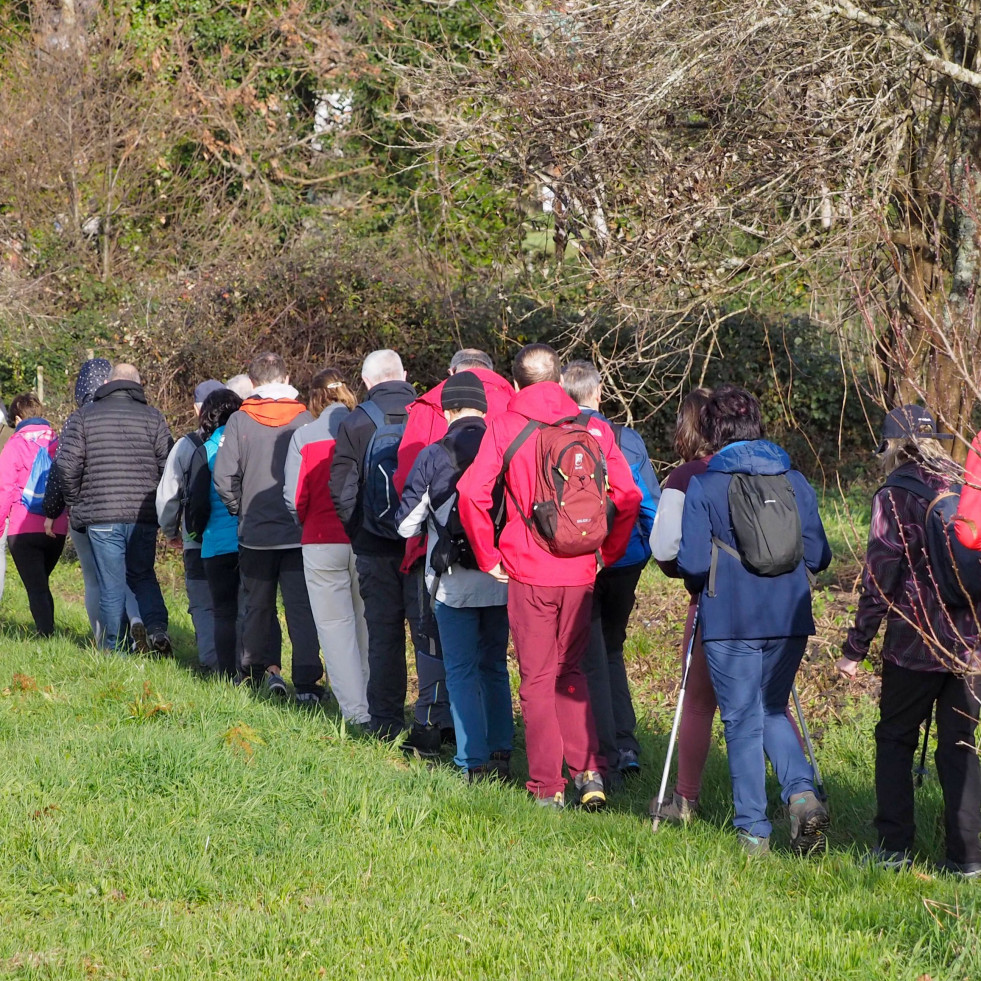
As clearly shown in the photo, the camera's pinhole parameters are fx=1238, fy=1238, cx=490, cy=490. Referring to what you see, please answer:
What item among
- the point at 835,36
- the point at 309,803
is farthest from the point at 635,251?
the point at 309,803

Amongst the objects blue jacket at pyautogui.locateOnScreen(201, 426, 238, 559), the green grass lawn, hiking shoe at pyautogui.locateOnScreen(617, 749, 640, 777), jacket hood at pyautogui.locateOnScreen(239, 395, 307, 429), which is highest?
jacket hood at pyautogui.locateOnScreen(239, 395, 307, 429)

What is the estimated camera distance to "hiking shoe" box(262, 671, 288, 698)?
316 inches

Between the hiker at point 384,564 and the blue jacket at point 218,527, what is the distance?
152cm

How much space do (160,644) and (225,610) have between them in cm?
104

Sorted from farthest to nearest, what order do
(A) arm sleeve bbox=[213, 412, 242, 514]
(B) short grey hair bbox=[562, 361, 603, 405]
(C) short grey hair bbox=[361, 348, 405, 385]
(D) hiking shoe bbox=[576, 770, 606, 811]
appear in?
(A) arm sleeve bbox=[213, 412, 242, 514]
(C) short grey hair bbox=[361, 348, 405, 385]
(B) short grey hair bbox=[562, 361, 603, 405]
(D) hiking shoe bbox=[576, 770, 606, 811]

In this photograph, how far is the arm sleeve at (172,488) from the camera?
8.27 m

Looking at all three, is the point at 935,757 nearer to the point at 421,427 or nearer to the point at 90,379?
the point at 421,427

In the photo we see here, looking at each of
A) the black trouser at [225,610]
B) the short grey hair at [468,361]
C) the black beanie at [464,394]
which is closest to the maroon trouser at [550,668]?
the black beanie at [464,394]

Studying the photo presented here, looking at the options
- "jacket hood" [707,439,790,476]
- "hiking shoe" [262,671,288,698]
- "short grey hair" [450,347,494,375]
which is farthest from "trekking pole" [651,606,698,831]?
"hiking shoe" [262,671,288,698]

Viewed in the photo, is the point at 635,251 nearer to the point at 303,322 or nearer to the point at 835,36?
the point at 835,36

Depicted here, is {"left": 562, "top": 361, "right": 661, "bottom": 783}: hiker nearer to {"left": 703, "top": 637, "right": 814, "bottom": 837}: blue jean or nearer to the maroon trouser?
the maroon trouser

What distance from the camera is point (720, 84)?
908 cm

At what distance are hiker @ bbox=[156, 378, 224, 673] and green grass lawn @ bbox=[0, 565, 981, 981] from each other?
208 cm

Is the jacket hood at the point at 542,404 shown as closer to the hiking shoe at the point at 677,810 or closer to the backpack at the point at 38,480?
the hiking shoe at the point at 677,810
